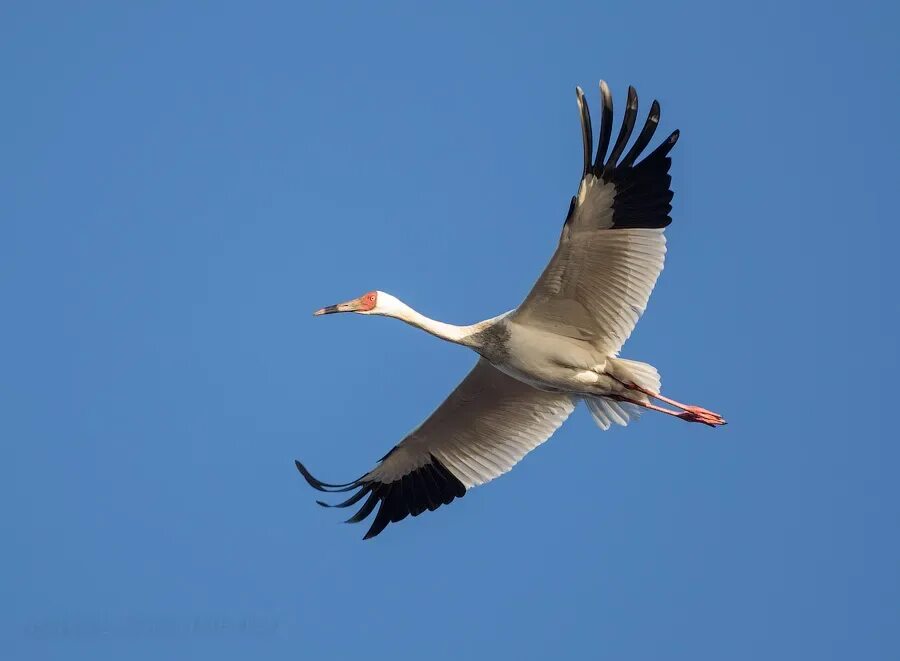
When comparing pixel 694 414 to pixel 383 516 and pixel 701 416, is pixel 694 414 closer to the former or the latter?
pixel 701 416

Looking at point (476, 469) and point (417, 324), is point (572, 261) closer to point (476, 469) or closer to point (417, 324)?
point (417, 324)

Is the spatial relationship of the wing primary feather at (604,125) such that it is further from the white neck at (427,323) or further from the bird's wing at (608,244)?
the white neck at (427,323)

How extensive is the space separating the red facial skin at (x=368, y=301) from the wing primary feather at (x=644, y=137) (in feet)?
10.00

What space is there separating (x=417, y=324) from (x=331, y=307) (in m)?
0.96

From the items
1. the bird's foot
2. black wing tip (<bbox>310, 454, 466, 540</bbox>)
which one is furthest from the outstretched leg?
black wing tip (<bbox>310, 454, 466, 540</bbox>)

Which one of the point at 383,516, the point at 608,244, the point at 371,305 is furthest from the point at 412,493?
the point at 608,244

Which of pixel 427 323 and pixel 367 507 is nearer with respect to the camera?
pixel 427 323

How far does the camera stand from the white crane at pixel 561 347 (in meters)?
12.3

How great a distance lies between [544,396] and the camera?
574 inches

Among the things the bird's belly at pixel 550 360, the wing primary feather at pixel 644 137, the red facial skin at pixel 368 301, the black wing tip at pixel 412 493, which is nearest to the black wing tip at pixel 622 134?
the wing primary feather at pixel 644 137

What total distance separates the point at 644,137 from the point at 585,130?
2.03 feet

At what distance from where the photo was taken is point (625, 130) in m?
12.0

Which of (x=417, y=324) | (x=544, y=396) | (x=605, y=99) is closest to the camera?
(x=605, y=99)

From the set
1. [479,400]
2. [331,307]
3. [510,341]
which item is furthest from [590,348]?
[331,307]
